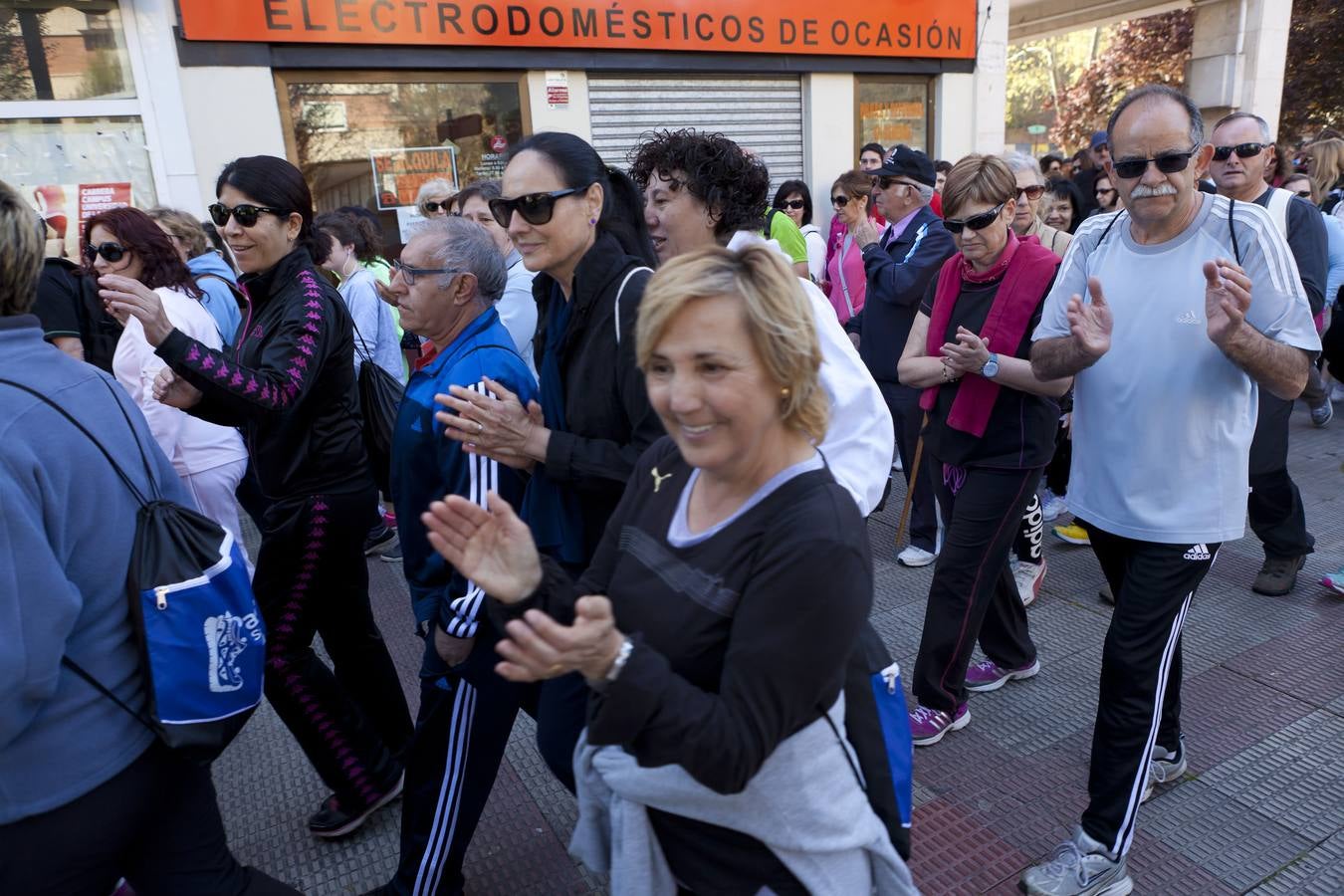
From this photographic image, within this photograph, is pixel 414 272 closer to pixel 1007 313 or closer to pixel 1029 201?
pixel 1007 313

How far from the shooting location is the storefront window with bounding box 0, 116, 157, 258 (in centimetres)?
739

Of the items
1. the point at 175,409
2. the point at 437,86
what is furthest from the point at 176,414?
the point at 437,86

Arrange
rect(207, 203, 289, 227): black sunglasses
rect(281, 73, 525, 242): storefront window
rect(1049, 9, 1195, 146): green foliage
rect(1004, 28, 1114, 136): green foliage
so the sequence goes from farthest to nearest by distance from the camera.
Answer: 1. rect(1004, 28, 1114, 136): green foliage
2. rect(1049, 9, 1195, 146): green foliage
3. rect(281, 73, 525, 242): storefront window
4. rect(207, 203, 289, 227): black sunglasses

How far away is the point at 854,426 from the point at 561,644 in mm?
1024

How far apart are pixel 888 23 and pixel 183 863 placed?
38.0 feet

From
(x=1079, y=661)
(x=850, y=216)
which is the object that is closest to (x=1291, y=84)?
(x=850, y=216)

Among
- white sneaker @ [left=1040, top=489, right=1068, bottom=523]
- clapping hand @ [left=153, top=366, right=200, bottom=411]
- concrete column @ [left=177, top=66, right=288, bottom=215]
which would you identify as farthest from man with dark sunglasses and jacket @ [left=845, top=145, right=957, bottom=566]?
concrete column @ [left=177, top=66, right=288, bottom=215]

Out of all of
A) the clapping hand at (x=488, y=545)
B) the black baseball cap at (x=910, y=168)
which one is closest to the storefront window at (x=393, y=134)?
the black baseball cap at (x=910, y=168)

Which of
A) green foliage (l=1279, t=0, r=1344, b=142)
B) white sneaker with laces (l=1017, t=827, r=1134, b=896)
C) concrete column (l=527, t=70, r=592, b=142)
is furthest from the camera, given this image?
green foliage (l=1279, t=0, r=1344, b=142)

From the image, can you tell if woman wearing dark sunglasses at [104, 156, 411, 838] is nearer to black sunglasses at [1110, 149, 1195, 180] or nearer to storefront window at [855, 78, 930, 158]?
black sunglasses at [1110, 149, 1195, 180]

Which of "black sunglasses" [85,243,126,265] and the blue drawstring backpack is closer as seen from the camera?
the blue drawstring backpack

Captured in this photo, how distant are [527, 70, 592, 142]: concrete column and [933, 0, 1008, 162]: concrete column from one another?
4959 mm

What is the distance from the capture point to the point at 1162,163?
2.44 m

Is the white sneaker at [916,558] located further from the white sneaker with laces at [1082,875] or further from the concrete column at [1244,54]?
the concrete column at [1244,54]
